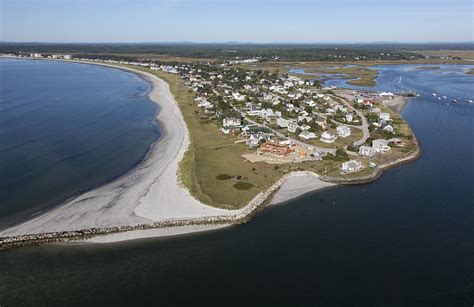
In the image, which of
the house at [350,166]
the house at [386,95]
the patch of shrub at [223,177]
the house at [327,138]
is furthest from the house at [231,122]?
the house at [386,95]

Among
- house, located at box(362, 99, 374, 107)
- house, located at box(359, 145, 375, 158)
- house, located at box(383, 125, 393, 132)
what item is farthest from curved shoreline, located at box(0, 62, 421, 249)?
house, located at box(362, 99, 374, 107)

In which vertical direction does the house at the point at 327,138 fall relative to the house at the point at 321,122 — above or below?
below

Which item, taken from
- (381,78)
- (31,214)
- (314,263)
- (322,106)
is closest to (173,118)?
(322,106)

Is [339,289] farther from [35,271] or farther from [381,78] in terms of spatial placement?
[381,78]

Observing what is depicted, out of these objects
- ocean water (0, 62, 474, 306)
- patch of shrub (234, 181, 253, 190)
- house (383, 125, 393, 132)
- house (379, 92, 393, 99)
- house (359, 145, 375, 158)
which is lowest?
ocean water (0, 62, 474, 306)

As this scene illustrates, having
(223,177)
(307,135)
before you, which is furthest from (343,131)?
(223,177)

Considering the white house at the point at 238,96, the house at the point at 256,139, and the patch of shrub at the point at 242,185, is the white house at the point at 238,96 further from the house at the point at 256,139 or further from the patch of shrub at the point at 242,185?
the patch of shrub at the point at 242,185

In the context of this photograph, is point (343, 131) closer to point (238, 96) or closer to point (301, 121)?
point (301, 121)

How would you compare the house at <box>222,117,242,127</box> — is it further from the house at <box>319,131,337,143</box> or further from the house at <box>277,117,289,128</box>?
the house at <box>319,131,337,143</box>
